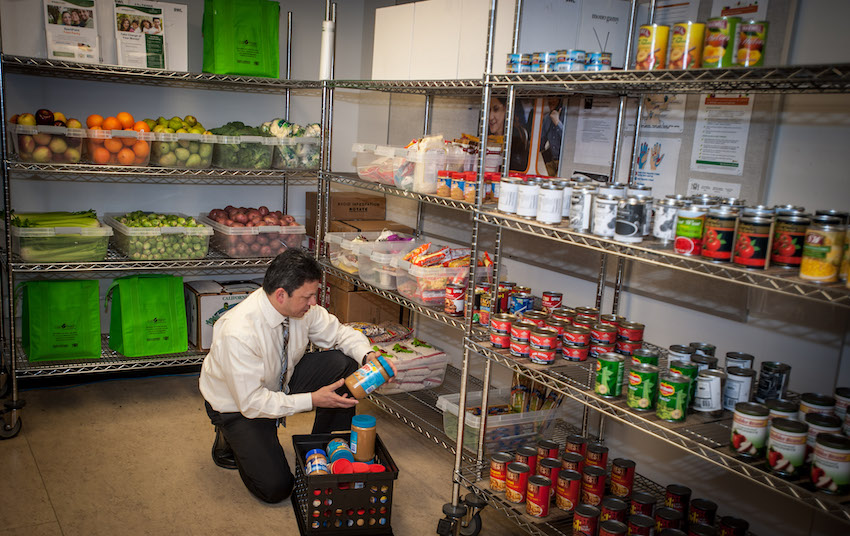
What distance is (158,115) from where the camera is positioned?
4566 mm

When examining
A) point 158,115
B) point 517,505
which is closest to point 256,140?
point 158,115

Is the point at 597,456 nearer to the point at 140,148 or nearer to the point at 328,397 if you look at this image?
the point at 328,397

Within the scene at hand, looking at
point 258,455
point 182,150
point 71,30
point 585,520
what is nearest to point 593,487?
point 585,520

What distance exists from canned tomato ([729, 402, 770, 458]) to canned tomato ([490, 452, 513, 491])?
3.30 ft

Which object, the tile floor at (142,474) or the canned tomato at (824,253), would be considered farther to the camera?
the tile floor at (142,474)

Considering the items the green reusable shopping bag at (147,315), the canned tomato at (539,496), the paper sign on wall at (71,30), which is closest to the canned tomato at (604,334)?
the canned tomato at (539,496)

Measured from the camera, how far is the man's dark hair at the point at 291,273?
9.93 ft

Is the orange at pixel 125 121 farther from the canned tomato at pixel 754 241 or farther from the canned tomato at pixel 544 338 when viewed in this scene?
the canned tomato at pixel 754 241

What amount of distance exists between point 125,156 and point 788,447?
3.58 m

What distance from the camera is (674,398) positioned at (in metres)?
2.15

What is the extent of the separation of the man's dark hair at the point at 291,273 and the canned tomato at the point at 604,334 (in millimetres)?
1204

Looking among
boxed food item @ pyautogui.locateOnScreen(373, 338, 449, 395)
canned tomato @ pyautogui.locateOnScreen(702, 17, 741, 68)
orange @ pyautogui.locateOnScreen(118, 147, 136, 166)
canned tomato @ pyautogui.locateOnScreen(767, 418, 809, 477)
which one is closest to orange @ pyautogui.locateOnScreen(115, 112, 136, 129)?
orange @ pyautogui.locateOnScreen(118, 147, 136, 166)

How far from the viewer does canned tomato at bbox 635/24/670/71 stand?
2113 mm

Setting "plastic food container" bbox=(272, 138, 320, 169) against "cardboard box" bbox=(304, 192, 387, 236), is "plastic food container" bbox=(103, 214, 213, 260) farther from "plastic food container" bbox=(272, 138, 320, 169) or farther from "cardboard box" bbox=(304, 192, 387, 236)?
"cardboard box" bbox=(304, 192, 387, 236)
